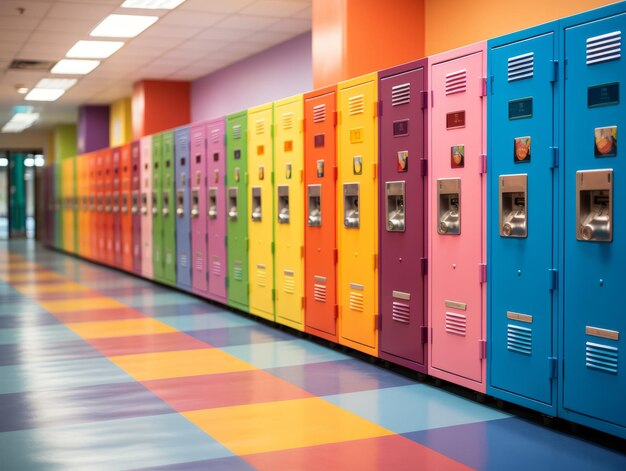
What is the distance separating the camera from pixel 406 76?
230 inches

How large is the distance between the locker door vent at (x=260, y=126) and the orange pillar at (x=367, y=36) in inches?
35.1

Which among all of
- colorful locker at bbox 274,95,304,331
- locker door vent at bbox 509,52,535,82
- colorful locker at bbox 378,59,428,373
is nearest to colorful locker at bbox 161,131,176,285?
colorful locker at bbox 274,95,304,331

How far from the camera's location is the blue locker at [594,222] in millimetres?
4031

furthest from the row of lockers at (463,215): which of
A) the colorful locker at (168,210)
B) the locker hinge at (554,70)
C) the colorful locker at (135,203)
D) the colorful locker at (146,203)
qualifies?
the colorful locker at (135,203)

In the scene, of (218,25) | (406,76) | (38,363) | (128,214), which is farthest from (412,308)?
(128,214)

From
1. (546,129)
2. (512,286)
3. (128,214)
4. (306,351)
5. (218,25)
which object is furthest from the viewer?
(128,214)

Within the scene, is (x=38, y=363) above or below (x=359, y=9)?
below

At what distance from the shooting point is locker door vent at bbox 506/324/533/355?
4668 mm

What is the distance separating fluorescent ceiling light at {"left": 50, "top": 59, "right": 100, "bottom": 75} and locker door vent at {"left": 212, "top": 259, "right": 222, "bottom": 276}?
16.7 ft

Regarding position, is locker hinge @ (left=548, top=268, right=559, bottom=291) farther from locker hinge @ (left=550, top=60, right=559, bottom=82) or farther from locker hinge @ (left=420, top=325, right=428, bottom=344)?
locker hinge @ (left=420, top=325, right=428, bottom=344)

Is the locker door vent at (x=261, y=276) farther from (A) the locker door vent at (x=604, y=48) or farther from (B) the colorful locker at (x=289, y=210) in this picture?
(A) the locker door vent at (x=604, y=48)

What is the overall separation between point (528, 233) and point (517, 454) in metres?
1.29

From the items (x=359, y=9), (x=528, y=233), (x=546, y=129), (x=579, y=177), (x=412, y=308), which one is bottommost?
(x=412, y=308)

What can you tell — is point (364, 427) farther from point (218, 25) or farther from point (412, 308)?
point (218, 25)
